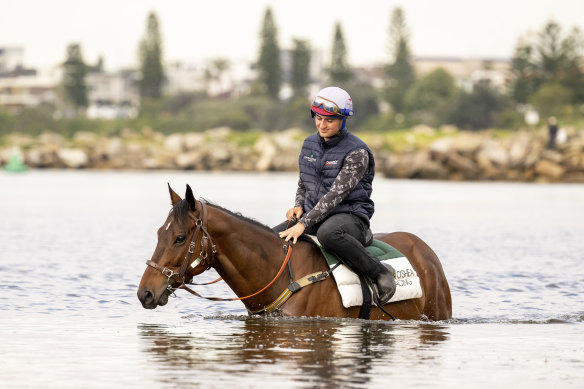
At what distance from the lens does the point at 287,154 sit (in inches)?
4208

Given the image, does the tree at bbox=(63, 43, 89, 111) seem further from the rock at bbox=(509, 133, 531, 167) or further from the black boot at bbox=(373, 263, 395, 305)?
the black boot at bbox=(373, 263, 395, 305)

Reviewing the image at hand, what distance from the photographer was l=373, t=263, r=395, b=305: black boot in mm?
11625

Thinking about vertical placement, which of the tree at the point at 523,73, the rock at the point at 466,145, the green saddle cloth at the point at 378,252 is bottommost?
the rock at the point at 466,145

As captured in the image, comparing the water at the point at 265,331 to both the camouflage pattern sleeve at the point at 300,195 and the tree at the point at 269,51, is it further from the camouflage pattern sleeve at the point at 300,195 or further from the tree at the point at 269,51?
the tree at the point at 269,51

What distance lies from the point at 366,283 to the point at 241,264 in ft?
4.47

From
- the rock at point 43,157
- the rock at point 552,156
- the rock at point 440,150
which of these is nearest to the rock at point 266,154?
the rock at point 43,157

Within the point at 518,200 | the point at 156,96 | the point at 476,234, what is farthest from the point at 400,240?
the point at 156,96

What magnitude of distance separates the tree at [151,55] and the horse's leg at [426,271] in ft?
402

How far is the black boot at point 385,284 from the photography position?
11.6m

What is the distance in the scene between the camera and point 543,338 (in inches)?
490

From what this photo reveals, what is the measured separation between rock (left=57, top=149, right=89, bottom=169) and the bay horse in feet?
337

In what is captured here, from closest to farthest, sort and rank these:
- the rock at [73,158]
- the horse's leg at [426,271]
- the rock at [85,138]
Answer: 1. the horse's leg at [426,271]
2. the rock at [73,158]
3. the rock at [85,138]

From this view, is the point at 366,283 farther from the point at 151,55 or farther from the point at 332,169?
the point at 151,55

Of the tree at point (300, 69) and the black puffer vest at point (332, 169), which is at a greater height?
the tree at point (300, 69)
